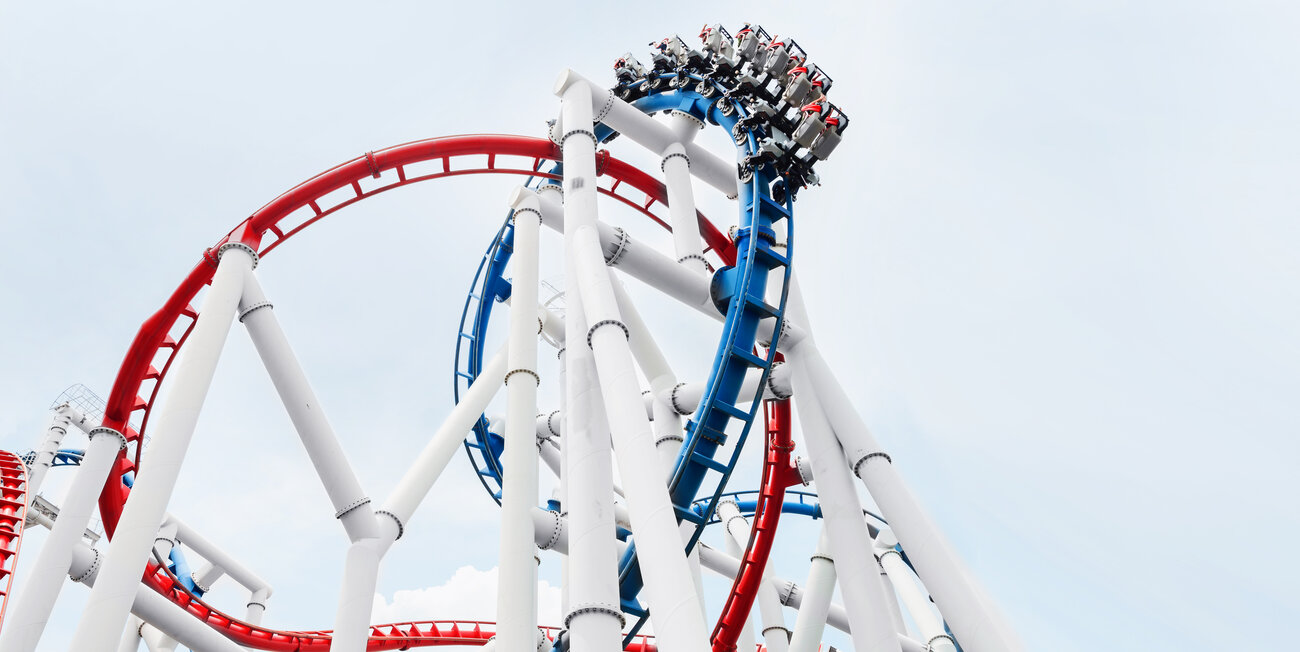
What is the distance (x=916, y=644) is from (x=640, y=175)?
6.86m

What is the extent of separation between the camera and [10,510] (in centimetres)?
1080

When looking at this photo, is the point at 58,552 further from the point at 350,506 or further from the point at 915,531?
the point at 915,531

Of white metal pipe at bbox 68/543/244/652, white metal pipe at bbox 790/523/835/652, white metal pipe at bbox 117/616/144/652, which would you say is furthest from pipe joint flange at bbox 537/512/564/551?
white metal pipe at bbox 117/616/144/652

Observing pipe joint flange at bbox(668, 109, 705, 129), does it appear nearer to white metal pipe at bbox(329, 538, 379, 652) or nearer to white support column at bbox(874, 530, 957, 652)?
white support column at bbox(874, 530, 957, 652)

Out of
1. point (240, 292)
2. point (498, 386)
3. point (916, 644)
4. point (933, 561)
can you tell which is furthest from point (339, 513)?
point (916, 644)

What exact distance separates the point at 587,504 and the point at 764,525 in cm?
377

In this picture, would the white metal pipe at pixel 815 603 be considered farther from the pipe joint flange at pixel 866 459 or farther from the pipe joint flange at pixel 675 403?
the pipe joint flange at pixel 866 459

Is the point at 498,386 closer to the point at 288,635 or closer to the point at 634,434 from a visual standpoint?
the point at 634,434

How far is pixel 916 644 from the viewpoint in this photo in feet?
36.0

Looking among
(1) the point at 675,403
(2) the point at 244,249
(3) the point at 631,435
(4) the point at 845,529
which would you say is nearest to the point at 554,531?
(1) the point at 675,403

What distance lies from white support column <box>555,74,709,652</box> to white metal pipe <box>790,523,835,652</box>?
4.10 metres

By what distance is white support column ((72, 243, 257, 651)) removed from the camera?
594 centimetres

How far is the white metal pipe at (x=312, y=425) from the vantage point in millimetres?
7625

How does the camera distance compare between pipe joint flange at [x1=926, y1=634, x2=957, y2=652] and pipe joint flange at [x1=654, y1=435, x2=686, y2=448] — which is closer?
pipe joint flange at [x1=654, y1=435, x2=686, y2=448]
